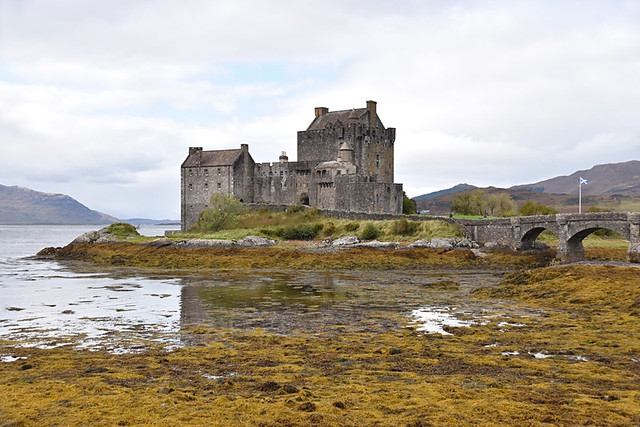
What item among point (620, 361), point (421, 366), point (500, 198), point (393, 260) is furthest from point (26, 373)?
point (500, 198)

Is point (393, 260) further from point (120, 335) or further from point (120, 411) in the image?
point (120, 411)

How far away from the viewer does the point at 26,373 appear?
35.7ft

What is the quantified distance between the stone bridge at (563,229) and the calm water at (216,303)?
36.0ft

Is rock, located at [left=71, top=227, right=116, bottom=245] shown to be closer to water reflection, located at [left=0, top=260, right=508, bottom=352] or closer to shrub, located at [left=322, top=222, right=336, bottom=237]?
shrub, located at [left=322, top=222, right=336, bottom=237]

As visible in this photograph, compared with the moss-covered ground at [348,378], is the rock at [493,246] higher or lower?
higher

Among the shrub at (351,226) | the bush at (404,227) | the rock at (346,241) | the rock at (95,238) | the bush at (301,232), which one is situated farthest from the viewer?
the rock at (95,238)

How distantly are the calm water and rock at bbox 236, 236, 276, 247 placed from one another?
53.5ft

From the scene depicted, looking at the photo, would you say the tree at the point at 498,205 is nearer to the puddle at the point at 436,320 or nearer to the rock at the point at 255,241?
the rock at the point at 255,241

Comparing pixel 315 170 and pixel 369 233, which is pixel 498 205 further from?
pixel 369 233

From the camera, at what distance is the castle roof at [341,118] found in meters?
68.6

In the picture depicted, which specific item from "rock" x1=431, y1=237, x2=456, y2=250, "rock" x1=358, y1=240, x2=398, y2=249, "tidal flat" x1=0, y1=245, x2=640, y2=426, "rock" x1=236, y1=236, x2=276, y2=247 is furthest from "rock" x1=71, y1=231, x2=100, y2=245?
"tidal flat" x1=0, y1=245, x2=640, y2=426

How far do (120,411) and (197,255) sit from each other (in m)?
37.1

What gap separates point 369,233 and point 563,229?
15893 millimetres

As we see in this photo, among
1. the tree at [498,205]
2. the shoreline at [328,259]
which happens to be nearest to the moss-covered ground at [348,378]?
the shoreline at [328,259]
